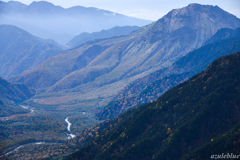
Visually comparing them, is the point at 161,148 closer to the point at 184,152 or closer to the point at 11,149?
the point at 184,152

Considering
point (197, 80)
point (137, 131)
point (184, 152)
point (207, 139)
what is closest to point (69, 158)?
point (137, 131)

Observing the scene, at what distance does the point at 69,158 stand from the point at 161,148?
5598cm

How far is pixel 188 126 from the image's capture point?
112 metres

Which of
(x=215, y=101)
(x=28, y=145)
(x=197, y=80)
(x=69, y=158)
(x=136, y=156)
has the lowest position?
(x=28, y=145)

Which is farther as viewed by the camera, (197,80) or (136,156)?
(197,80)

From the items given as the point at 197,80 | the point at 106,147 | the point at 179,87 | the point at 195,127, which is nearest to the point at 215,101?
the point at 195,127

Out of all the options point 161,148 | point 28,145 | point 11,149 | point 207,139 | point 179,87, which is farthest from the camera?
point 28,145

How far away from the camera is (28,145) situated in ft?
650

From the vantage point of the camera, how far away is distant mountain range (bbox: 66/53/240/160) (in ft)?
334

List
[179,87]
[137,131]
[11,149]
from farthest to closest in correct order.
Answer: [11,149] → [179,87] → [137,131]

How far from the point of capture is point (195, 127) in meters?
109

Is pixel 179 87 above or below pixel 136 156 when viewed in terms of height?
above

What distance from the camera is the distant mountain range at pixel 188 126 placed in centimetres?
10194

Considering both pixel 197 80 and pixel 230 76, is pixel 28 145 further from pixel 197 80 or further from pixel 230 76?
pixel 230 76
